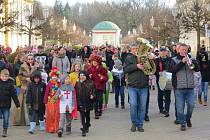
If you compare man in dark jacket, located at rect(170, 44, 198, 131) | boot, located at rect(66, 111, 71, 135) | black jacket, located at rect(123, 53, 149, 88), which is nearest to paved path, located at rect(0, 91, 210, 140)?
boot, located at rect(66, 111, 71, 135)

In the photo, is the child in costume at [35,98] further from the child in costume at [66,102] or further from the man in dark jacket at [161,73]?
the man in dark jacket at [161,73]

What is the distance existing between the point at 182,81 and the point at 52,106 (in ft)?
9.97

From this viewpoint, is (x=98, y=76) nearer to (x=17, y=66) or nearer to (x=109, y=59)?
(x=17, y=66)

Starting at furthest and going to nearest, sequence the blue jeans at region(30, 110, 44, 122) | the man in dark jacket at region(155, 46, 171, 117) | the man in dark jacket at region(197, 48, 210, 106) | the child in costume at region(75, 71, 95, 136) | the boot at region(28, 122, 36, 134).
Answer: the man in dark jacket at region(197, 48, 210, 106) < the man in dark jacket at region(155, 46, 171, 117) < the blue jeans at region(30, 110, 44, 122) < the boot at region(28, 122, 36, 134) < the child in costume at region(75, 71, 95, 136)

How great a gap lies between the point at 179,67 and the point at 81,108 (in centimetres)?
240

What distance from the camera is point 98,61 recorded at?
14109mm

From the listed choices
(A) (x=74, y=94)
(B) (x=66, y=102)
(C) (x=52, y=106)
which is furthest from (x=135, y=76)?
(C) (x=52, y=106)

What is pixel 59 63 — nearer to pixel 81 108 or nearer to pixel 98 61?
pixel 98 61

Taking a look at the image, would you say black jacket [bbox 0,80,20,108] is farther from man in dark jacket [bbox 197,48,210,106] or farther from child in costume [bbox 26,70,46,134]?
man in dark jacket [bbox 197,48,210,106]

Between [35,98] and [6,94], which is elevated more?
[6,94]

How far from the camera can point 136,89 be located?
11.9 metres

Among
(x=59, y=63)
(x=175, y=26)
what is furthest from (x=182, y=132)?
(x=175, y=26)

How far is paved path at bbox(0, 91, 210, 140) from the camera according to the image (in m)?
11.2

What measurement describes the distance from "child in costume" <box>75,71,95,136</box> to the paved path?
344mm
